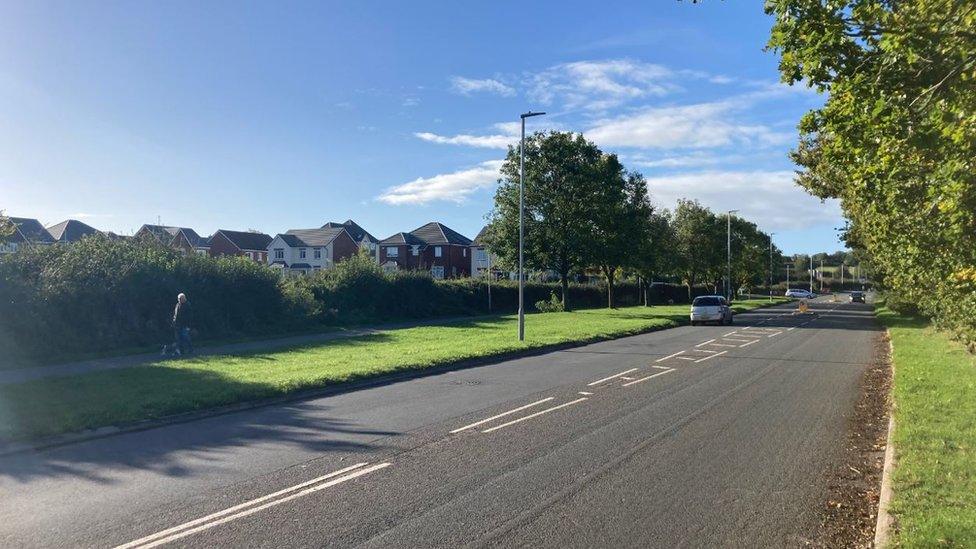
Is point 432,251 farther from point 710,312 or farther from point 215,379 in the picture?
point 215,379

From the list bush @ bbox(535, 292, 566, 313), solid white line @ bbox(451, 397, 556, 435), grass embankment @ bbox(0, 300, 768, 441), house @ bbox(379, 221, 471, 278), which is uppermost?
house @ bbox(379, 221, 471, 278)

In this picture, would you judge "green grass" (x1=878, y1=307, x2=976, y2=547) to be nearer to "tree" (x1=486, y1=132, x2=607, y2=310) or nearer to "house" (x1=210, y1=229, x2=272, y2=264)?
"tree" (x1=486, y1=132, x2=607, y2=310)

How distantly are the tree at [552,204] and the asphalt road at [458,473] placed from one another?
28736 millimetres

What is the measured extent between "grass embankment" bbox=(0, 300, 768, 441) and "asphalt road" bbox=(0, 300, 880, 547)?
860mm

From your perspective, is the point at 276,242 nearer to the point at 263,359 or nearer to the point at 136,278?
the point at 136,278

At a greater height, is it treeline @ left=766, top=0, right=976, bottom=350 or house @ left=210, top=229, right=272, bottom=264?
house @ left=210, top=229, right=272, bottom=264

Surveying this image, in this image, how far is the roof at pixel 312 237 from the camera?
7956 cm

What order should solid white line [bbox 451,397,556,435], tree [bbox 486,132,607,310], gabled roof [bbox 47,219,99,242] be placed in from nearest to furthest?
solid white line [bbox 451,397,556,435], tree [bbox 486,132,607,310], gabled roof [bbox 47,219,99,242]

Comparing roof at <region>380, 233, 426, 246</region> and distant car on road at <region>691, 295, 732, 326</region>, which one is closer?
distant car on road at <region>691, 295, 732, 326</region>

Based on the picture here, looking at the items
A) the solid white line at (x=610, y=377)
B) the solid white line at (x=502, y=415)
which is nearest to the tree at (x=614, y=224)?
the solid white line at (x=610, y=377)

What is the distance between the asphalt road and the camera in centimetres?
516

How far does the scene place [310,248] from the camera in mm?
79688

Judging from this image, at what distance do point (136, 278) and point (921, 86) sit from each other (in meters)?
20.9

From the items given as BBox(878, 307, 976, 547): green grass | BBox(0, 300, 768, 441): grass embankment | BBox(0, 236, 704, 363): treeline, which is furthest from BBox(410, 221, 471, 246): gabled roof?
BBox(878, 307, 976, 547): green grass
